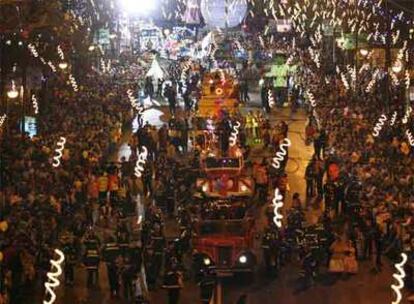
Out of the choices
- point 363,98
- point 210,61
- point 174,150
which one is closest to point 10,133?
point 174,150

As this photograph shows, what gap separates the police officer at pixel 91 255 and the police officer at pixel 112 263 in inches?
10.4

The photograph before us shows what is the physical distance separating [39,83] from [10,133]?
32.2ft

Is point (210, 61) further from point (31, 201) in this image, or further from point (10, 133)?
point (31, 201)

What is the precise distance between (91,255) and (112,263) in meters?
0.82

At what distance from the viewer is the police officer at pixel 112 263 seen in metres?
22.2

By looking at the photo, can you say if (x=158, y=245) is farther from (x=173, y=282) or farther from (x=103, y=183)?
(x=103, y=183)

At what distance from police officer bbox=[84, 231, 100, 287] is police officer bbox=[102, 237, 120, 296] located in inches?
10.4

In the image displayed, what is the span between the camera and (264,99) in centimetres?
4675

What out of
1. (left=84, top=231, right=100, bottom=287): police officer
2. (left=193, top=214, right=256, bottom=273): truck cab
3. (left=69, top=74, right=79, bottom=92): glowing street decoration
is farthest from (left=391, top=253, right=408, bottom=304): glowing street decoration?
(left=69, top=74, right=79, bottom=92): glowing street decoration

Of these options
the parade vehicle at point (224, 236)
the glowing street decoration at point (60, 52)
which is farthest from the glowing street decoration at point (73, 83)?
the parade vehicle at point (224, 236)

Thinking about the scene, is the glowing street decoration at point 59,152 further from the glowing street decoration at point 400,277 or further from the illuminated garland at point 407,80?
the illuminated garland at point 407,80

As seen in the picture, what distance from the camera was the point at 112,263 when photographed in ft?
72.9

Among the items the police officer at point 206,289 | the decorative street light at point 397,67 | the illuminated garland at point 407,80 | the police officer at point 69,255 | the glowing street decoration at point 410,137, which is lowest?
the police officer at point 206,289

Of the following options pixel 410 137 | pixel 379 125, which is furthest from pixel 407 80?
pixel 410 137
